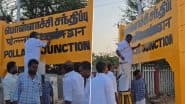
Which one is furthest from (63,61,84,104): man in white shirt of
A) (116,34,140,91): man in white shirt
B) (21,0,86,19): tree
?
(21,0,86,19): tree

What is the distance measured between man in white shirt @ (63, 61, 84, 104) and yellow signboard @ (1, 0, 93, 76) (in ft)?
5.41

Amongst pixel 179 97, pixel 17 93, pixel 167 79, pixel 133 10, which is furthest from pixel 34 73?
pixel 133 10

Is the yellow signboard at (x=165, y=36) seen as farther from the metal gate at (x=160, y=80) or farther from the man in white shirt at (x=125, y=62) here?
the metal gate at (x=160, y=80)

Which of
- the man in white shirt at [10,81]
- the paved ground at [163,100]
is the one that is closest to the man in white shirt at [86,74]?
the man in white shirt at [10,81]

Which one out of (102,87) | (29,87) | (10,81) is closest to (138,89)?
(10,81)

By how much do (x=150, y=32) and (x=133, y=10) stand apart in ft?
67.8

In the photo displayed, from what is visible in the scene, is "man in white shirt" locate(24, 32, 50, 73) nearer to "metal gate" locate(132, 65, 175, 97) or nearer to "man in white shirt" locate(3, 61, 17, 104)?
"man in white shirt" locate(3, 61, 17, 104)

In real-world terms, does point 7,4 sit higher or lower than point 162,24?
higher

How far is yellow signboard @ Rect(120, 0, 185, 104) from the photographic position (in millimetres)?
9828

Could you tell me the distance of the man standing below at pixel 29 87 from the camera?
10.7 meters

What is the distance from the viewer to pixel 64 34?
48.9 feet

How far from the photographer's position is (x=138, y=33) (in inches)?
618

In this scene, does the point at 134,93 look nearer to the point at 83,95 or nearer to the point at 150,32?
the point at 150,32

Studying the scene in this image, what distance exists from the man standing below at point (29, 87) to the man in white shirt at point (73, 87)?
131 centimetres
